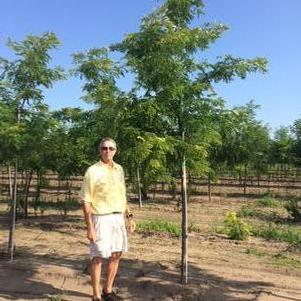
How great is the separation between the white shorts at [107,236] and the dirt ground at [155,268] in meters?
1.12

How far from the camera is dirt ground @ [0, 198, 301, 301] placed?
742 centimetres

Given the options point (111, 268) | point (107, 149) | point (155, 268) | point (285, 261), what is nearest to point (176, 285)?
point (111, 268)

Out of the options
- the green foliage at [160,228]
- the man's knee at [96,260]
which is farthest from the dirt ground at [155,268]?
the man's knee at [96,260]

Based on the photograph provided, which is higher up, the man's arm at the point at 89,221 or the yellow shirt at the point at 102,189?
the yellow shirt at the point at 102,189

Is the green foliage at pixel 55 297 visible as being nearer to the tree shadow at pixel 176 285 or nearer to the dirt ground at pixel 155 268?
the dirt ground at pixel 155 268

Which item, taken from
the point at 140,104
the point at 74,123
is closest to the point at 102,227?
the point at 140,104

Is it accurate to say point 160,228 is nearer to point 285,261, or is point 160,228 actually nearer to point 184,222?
point 285,261

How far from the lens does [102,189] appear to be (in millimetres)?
6359

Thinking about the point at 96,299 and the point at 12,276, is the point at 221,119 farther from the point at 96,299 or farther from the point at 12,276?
the point at 12,276

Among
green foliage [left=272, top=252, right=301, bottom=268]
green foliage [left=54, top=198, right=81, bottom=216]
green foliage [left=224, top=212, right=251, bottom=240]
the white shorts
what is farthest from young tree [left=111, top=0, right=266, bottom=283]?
green foliage [left=54, top=198, right=81, bottom=216]

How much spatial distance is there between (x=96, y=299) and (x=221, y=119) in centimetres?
283

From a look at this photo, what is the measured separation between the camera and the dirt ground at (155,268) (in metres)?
7.42

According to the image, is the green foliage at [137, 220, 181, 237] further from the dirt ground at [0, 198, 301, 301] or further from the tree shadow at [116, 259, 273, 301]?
the tree shadow at [116, 259, 273, 301]

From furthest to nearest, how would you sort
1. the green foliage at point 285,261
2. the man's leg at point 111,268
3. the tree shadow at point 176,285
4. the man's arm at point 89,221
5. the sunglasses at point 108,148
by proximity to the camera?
the green foliage at point 285,261
the tree shadow at point 176,285
the man's leg at point 111,268
the sunglasses at point 108,148
the man's arm at point 89,221
